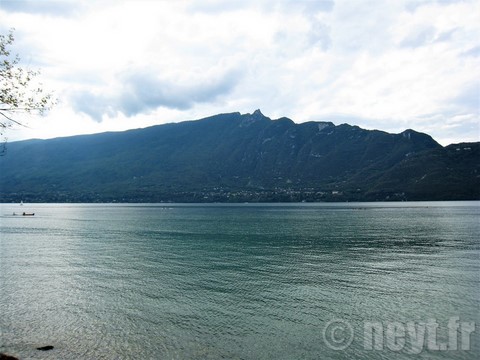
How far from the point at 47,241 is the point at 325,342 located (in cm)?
10240

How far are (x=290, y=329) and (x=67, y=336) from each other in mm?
21074

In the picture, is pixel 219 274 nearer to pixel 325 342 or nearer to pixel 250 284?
pixel 250 284

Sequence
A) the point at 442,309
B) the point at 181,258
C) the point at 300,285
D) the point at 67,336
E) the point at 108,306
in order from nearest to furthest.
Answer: the point at 67,336 < the point at 442,309 < the point at 108,306 < the point at 300,285 < the point at 181,258

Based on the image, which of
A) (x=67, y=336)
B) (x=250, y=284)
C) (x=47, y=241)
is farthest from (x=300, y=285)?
(x=47, y=241)

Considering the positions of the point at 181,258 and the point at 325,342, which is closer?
the point at 325,342

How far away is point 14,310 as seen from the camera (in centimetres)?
4150

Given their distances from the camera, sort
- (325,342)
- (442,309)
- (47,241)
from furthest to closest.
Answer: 1. (47,241)
2. (442,309)
3. (325,342)

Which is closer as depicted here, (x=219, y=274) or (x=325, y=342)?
(x=325, y=342)

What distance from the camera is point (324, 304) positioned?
41.9 metres

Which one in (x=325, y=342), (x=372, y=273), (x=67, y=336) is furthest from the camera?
(x=372, y=273)

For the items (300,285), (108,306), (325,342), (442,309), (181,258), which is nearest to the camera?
(325,342)

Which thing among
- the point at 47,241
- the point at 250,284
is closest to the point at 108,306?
the point at 250,284

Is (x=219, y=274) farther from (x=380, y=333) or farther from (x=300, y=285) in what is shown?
(x=380, y=333)

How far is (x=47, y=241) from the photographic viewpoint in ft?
359
